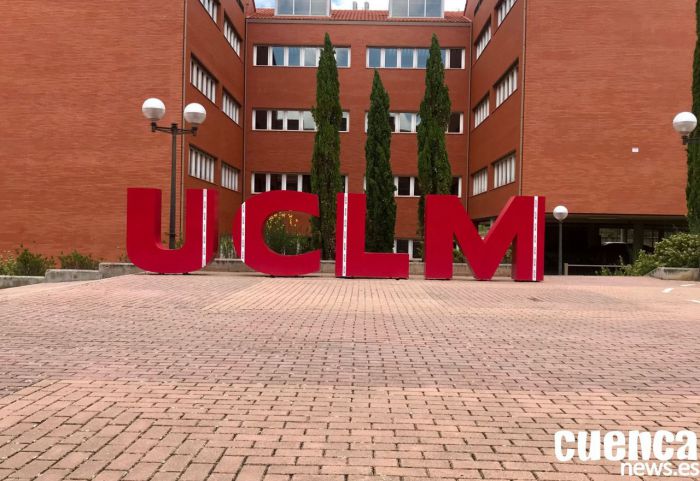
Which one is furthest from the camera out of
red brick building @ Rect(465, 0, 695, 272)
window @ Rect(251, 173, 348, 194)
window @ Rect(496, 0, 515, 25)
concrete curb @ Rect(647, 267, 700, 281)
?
window @ Rect(251, 173, 348, 194)

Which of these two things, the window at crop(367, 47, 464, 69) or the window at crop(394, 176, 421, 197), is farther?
the window at crop(367, 47, 464, 69)

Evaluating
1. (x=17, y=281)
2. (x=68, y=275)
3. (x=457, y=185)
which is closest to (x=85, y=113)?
(x=17, y=281)

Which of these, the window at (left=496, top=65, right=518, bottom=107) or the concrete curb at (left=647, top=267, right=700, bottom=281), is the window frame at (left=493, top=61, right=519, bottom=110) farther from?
the concrete curb at (left=647, top=267, right=700, bottom=281)

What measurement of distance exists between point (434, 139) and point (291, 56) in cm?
1382

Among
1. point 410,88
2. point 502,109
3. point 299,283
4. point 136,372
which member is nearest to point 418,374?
point 136,372

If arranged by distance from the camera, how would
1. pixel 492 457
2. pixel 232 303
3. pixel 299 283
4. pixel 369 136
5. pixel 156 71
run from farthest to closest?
pixel 369 136 → pixel 156 71 → pixel 299 283 → pixel 232 303 → pixel 492 457

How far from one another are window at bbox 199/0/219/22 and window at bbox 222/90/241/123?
3.95 metres

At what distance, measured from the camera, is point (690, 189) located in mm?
20891

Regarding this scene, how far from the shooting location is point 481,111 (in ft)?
111

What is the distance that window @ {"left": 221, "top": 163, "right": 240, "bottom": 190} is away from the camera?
3116cm

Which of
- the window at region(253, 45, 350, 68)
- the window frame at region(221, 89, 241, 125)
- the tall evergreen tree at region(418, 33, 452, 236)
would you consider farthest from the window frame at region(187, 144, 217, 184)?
the tall evergreen tree at region(418, 33, 452, 236)

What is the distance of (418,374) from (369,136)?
2339 cm

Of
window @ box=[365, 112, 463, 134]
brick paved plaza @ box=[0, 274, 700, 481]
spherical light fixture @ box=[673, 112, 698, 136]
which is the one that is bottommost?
brick paved plaza @ box=[0, 274, 700, 481]

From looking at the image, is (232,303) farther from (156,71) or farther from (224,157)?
(224,157)
